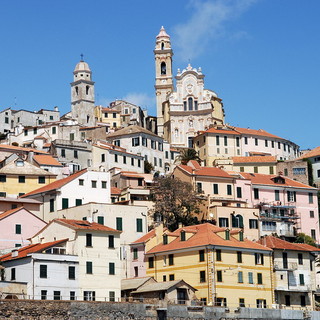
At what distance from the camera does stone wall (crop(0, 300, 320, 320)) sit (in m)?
54.6

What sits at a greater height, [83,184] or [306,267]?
[83,184]

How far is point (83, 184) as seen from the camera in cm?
8906

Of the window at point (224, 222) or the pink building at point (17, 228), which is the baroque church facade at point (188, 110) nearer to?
the window at point (224, 222)

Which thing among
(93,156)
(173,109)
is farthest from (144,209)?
(173,109)

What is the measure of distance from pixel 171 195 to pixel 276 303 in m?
20.0

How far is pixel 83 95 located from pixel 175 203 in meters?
68.3

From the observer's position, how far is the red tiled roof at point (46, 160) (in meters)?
103

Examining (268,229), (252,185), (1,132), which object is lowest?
(268,229)

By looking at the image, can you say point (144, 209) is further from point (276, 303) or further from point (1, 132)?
point (1, 132)

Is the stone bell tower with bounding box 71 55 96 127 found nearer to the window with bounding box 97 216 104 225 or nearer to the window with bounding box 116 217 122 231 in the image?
the window with bounding box 116 217 122 231

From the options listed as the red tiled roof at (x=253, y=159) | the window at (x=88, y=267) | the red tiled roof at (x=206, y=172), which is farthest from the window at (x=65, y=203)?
the red tiled roof at (x=253, y=159)

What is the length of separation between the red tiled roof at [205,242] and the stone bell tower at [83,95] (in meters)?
77.7

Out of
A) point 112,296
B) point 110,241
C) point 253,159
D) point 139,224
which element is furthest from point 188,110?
point 112,296

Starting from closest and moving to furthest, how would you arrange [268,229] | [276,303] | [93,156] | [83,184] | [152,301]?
1. [152,301]
2. [276,303]
3. [83,184]
4. [268,229]
5. [93,156]
